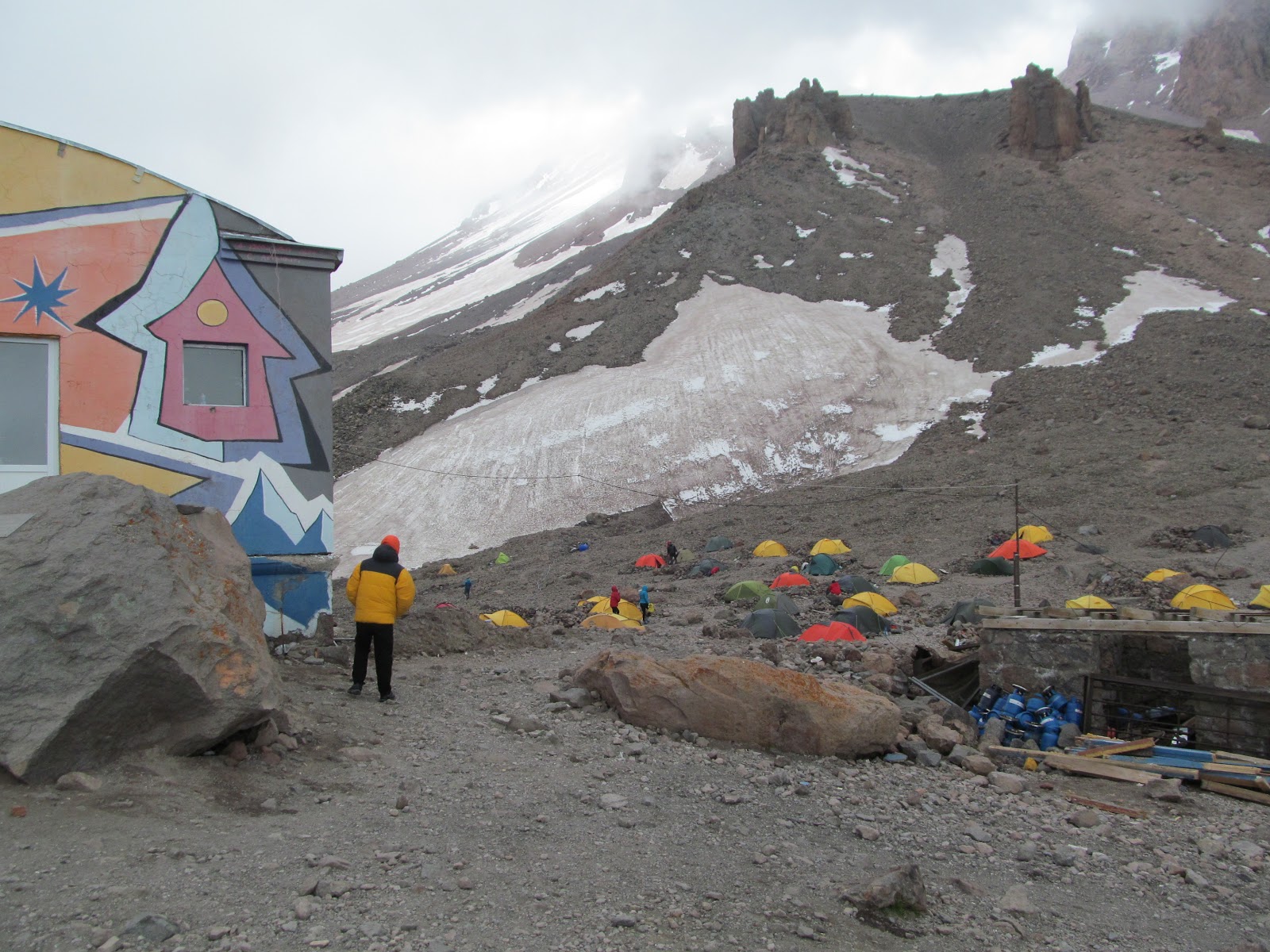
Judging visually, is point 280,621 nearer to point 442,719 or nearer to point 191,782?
point 442,719

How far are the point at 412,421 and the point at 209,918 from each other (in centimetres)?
3610

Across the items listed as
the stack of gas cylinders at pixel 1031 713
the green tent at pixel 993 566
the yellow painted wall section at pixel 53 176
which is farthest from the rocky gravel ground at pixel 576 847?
the green tent at pixel 993 566

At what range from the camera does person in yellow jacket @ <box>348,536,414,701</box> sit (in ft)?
25.8

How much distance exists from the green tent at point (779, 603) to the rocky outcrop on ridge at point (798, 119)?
53154mm

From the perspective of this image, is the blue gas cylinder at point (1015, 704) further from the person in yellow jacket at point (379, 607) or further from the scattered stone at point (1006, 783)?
the person in yellow jacket at point (379, 607)

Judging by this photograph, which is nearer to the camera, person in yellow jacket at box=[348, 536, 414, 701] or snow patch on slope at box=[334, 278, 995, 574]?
person in yellow jacket at box=[348, 536, 414, 701]

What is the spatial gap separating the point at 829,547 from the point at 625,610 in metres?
8.71

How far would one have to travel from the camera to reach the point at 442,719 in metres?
7.61

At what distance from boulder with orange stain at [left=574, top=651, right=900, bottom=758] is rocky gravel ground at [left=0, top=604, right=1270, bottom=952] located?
183 mm

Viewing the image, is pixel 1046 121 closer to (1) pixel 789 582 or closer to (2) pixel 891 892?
(1) pixel 789 582

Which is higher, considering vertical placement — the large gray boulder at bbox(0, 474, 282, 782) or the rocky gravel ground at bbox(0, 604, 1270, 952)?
the large gray boulder at bbox(0, 474, 282, 782)

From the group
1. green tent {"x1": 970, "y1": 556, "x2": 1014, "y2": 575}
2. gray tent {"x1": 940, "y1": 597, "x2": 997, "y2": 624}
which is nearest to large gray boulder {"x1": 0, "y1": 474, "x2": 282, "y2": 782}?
gray tent {"x1": 940, "y1": 597, "x2": 997, "y2": 624}

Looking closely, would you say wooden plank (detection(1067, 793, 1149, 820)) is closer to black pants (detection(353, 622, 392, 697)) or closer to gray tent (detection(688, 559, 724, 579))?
black pants (detection(353, 622, 392, 697))

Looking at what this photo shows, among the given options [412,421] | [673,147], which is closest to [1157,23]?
[673,147]
